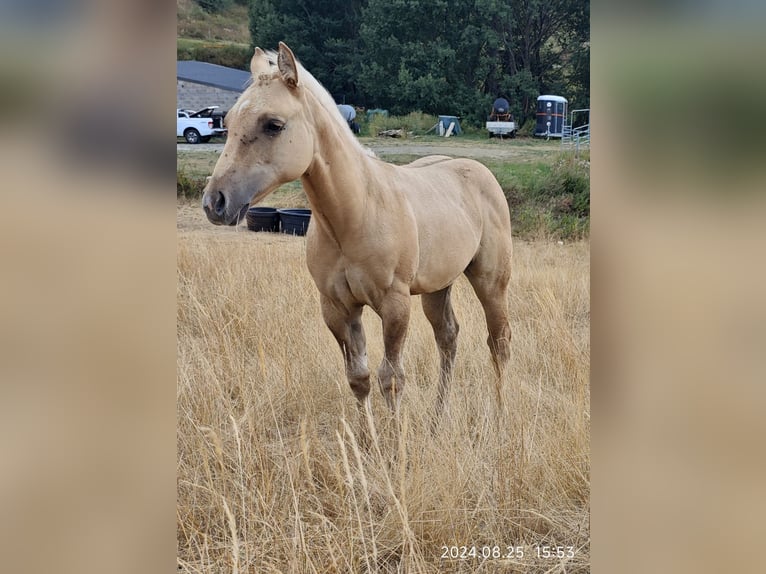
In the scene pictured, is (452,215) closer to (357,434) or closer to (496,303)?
(496,303)

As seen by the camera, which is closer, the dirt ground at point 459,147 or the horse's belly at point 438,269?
the dirt ground at point 459,147

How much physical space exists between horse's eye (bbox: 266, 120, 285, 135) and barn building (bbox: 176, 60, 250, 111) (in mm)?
273

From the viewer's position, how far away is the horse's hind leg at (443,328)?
286 cm

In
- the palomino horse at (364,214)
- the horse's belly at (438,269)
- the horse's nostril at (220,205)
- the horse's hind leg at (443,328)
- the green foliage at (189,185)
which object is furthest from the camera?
the horse's hind leg at (443,328)

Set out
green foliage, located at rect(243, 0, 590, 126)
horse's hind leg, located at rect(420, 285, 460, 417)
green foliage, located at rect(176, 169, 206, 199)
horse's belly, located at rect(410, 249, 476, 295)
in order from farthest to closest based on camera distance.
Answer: horse's hind leg, located at rect(420, 285, 460, 417)
horse's belly, located at rect(410, 249, 476, 295)
green foliage, located at rect(176, 169, 206, 199)
green foliage, located at rect(243, 0, 590, 126)

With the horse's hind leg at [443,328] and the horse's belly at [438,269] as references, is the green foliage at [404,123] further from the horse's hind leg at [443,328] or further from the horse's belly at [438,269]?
the horse's hind leg at [443,328]

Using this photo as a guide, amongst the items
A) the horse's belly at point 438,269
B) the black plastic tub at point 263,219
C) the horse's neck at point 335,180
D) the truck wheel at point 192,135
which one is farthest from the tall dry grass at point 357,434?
the horse's neck at point 335,180

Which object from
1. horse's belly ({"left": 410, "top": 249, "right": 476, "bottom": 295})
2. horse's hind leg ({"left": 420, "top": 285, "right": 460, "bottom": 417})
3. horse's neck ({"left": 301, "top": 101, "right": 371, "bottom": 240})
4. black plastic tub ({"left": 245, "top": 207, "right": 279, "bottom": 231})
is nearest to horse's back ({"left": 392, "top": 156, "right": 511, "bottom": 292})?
horse's belly ({"left": 410, "top": 249, "right": 476, "bottom": 295})

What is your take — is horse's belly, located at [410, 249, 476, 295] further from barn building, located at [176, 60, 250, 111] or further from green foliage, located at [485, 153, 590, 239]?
barn building, located at [176, 60, 250, 111]

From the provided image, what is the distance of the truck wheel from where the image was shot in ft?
7.40

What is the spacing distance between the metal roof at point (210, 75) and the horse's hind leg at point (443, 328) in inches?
50.6

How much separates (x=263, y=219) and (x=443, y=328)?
937mm
